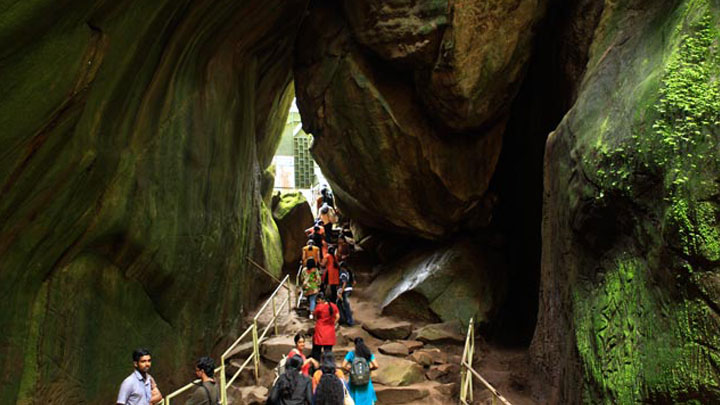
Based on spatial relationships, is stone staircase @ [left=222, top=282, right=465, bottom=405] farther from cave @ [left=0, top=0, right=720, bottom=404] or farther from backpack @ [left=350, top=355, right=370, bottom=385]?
backpack @ [left=350, top=355, right=370, bottom=385]

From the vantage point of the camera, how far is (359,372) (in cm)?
609

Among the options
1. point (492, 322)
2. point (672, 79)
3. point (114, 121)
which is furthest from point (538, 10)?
point (114, 121)

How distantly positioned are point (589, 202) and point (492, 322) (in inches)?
274

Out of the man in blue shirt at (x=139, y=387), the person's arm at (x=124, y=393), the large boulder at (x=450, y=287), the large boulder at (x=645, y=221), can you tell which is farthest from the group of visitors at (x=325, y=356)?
the large boulder at (x=645, y=221)

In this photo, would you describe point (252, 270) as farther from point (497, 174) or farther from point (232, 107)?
point (497, 174)

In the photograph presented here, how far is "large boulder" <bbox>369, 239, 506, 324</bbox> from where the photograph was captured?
42.1ft

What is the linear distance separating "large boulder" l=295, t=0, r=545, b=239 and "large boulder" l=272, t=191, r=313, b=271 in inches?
178

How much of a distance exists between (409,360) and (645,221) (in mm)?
5645

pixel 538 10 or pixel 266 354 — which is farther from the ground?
pixel 538 10

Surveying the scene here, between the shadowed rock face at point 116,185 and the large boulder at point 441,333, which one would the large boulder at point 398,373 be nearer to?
the large boulder at point 441,333

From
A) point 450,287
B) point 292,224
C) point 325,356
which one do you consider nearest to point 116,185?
point 325,356

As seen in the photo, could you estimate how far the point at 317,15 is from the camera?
12.6m

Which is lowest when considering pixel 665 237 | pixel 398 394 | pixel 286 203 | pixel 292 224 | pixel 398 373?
pixel 398 394

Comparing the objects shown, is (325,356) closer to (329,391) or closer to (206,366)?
(329,391)
